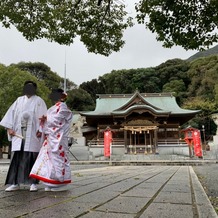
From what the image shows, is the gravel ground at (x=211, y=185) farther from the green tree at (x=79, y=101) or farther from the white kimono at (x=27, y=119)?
the green tree at (x=79, y=101)

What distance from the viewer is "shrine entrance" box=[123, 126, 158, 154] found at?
24.8 m

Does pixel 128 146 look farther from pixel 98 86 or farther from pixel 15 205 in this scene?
pixel 98 86

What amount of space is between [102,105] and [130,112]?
6.86m

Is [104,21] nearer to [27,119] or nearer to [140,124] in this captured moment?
[27,119]

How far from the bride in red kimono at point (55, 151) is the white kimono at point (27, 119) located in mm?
172

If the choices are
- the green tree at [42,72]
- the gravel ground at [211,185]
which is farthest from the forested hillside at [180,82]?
the gravel ground at [211,185]

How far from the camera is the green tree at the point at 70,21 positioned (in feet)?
20.2

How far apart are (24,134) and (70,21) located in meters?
3.67

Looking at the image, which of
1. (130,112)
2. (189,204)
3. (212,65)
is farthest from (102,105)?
(189,204)

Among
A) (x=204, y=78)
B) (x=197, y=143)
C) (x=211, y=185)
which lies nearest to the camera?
(x=211, y=185)

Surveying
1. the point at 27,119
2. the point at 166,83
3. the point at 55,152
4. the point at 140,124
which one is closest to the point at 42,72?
the point at 166,83

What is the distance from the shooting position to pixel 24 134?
156 inches

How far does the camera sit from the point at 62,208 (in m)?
2.49

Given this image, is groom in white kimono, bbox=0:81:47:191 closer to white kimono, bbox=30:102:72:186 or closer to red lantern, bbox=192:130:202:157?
white kimono, bbox=30:102:72:186
